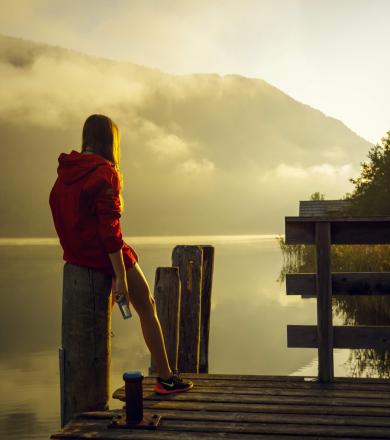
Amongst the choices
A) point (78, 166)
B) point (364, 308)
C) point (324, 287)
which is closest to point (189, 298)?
point (324, 287)

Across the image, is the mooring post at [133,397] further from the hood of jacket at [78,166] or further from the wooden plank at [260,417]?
the hood of jacket at [78,166]

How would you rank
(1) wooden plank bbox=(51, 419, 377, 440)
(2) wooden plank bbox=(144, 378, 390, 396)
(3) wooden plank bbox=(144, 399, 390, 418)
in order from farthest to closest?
(2) wooden plank bbox=(144, 378, 390, 396)
(3) wooden plank bbox=(144, 399, 390, 418)
(1) wooden plank bbox=(51, 419, 377, 440)

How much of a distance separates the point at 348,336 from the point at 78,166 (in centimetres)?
341

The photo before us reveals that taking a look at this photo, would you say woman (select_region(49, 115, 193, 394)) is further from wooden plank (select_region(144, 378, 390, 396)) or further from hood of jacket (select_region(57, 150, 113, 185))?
wooden plank (select_region(144, 378, 390, 396))

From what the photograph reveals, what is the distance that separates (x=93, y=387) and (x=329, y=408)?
1.98 metres

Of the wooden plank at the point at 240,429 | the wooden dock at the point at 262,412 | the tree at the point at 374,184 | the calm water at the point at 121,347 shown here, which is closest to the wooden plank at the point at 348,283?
the wooden dock at the point at 262,412

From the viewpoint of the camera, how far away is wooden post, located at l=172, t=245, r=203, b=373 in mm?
7441

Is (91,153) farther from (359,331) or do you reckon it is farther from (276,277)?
(276,277)

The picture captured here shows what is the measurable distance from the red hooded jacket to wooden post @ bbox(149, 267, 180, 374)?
2.21 m

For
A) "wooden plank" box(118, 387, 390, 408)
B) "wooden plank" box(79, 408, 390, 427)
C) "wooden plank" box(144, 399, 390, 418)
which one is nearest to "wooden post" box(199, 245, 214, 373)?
"wooden plank" box(118, 387, 390, 408)

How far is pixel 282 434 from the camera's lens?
447 cm

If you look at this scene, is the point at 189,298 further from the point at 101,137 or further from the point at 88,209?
the point at 101,137

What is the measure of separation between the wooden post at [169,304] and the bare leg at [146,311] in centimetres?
134

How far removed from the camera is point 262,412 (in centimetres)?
503
